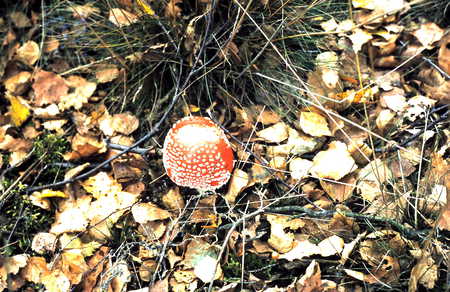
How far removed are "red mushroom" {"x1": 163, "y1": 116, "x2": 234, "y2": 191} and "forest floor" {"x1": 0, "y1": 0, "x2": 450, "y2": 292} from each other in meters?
0.15

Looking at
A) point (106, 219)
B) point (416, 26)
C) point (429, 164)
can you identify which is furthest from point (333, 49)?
point (106, 219)

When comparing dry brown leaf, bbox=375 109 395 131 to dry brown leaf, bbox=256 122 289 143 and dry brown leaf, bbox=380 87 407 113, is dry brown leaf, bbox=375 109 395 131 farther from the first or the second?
dry brown leaf, bbox=256 122 289 143

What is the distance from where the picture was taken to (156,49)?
2.40m

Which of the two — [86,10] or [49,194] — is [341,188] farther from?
[86,10]

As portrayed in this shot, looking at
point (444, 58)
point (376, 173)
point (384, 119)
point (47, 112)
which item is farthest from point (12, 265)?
point (444, 58)

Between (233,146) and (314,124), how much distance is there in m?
0.43

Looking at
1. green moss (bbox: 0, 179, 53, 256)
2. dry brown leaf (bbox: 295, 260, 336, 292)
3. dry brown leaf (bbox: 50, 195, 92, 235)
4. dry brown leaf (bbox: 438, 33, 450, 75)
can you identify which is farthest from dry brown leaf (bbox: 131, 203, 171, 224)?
dry brown leaf (bbox: 438, 33, 450, 75)

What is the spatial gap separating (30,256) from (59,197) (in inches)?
12.8

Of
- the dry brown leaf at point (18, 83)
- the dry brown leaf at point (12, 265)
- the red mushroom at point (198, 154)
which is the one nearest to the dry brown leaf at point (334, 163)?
the red mushroom at point (198, 154)

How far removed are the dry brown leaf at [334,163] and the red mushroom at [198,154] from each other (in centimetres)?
45

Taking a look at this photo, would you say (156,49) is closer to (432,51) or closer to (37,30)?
(37,30)

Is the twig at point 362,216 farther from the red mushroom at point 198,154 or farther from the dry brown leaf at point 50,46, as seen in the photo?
the dry brown leaf at point 50,46

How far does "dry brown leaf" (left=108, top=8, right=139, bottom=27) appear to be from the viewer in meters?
2.35

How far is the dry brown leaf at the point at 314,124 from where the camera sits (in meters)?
2.28
